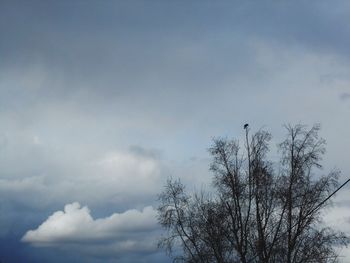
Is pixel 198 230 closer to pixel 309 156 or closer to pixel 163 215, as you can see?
pixel 163 215

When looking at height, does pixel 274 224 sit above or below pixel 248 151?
below

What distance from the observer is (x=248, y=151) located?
36.0 metres

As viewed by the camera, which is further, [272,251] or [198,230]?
[198,230]

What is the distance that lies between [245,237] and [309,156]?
641 centimetres

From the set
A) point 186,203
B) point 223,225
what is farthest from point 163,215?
point 223,225

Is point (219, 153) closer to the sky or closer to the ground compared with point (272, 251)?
closer to the sky

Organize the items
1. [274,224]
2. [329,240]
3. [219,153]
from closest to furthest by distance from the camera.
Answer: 1. [329,240]
2. [274,224]
3. [219,153]

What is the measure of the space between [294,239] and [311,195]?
109 inches

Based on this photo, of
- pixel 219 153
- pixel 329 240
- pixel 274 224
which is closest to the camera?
pixel 329 240

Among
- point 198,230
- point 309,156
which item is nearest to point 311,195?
point 309,156

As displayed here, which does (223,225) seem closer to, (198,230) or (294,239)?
(198,230)

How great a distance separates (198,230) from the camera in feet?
122

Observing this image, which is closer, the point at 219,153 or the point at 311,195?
the point at 311,195

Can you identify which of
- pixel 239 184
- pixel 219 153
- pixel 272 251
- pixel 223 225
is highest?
pixel 219 153
